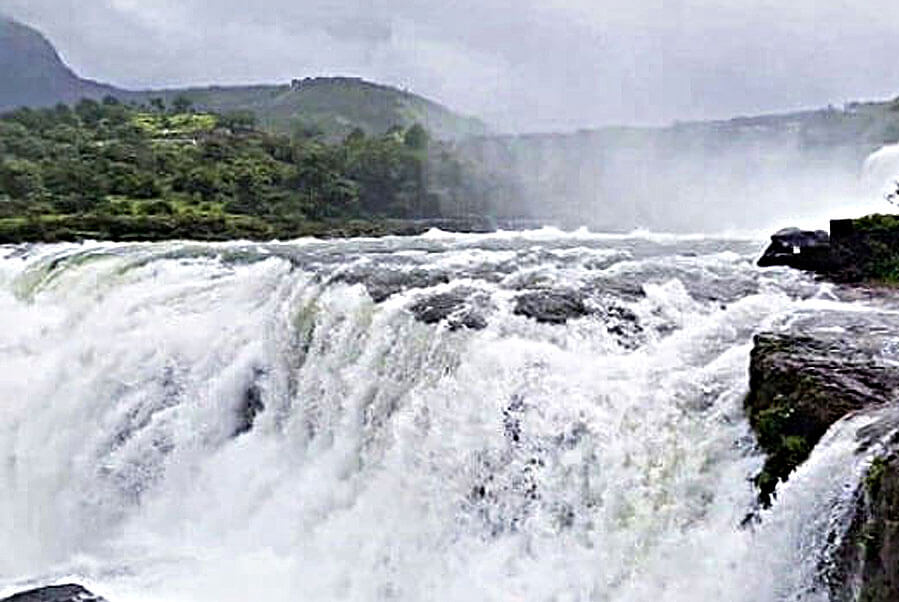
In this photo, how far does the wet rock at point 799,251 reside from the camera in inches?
579

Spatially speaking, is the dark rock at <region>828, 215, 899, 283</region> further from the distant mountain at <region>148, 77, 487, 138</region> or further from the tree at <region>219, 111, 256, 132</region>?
the distant mountain at <region>148, 77, 487, 138</region>

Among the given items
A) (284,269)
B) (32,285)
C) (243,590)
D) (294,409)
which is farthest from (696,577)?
(32,285)

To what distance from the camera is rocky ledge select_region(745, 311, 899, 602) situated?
21.3 ft

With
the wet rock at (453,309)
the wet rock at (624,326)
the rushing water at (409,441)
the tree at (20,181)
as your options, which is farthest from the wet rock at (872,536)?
the tree at (20,181)

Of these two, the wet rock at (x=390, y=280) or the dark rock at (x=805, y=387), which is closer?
the dark rock at (x=805, y=387)

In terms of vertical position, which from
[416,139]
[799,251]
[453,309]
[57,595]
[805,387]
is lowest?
[57,595]

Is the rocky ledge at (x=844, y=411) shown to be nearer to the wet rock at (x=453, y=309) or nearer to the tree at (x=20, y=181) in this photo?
the wet rock at (x=453, y=309)

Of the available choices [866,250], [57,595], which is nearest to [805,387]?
[866,250]

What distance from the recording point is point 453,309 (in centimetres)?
1227

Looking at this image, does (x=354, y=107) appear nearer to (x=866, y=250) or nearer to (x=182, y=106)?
(x=182, y=106)

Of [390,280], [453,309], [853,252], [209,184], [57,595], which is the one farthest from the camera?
[209,184]

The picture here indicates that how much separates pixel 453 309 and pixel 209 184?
3580 centimetres

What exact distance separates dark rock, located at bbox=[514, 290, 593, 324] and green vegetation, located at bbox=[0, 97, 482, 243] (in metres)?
19.9

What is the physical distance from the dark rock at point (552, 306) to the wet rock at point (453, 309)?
19.5 inches
